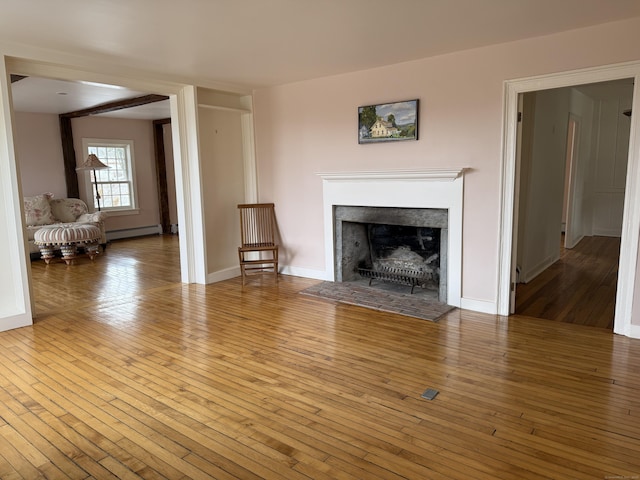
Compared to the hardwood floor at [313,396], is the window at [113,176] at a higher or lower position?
higher

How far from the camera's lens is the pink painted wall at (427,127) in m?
3.59

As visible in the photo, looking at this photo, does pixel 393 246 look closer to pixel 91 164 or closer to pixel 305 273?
pixel 305 273

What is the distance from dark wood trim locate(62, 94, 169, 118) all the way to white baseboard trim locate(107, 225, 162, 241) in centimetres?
241

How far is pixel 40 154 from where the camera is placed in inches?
320

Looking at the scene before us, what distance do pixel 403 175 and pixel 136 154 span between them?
23.6 feet

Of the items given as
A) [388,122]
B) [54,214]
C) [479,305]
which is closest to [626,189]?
[479,305]

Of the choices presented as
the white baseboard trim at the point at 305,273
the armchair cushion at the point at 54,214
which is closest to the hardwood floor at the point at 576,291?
the white baseboard trim at the point at 305,273

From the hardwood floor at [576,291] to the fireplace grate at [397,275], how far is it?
39.7 inches

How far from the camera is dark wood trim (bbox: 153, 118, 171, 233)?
31.8ft

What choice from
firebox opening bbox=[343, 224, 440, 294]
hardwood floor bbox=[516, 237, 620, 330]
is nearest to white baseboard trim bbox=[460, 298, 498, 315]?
hardwood floor bbox=[516, 237, 620, 330]

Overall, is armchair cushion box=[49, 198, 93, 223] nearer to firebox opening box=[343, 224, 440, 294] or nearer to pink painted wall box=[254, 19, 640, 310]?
pink painted wall box=[254, 19, 640, 310]

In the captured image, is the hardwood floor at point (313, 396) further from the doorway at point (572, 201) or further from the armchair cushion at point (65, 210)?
the armchair cushion at point (65, 210)

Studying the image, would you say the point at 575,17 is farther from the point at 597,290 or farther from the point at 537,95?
the point at 597,290

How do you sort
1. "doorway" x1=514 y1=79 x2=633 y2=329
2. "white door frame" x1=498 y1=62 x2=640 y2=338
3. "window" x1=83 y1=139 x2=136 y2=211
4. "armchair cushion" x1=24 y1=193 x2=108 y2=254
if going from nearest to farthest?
"white door frame" x1=498 y1=62 x2=640 y2=338 < "doorway" x1=514 y1=79 x2=633 y2=329 < "armchair cushion" x1=24 y1=193 x2=108 y2=254 < "window" x1=83 y1=139 x2=136 y2=211
